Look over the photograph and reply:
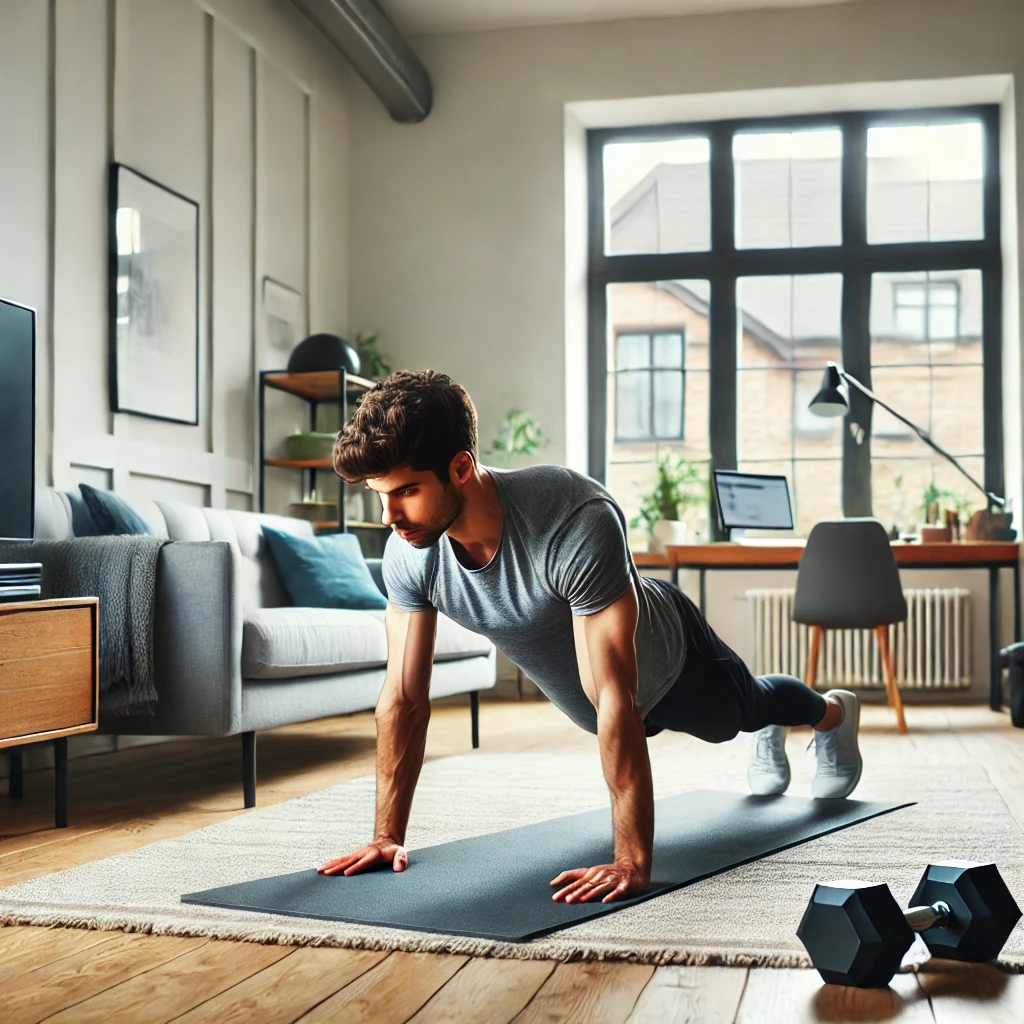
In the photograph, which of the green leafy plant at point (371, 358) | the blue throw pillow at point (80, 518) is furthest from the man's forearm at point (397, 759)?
the green leafy plant at point (371, 358)

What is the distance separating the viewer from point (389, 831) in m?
2.13

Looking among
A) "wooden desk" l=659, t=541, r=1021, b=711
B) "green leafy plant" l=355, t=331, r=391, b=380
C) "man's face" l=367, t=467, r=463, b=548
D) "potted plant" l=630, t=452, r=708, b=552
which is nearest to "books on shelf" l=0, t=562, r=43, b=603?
"man's face" l=367, t=467, r=463, b=548

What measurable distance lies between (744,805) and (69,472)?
2294mm

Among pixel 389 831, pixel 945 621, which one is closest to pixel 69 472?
pixel 389 831

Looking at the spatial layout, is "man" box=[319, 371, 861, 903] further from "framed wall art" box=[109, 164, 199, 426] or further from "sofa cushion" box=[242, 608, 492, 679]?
"framed wall art" box=[109, 164, 199, 426]

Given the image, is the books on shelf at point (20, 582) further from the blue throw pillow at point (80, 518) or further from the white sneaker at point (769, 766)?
the white sneaker at point (769, 766)

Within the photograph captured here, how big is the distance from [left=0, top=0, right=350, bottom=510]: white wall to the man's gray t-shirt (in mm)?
2122

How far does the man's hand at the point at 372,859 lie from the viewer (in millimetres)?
2107

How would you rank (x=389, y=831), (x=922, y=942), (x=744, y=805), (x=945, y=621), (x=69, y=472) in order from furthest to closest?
1. (x=945, y=621)
2. (x=69, y=472)
3. (x=744, y=805)
4. (x=389, y=831)
5. (x=922, y=942)

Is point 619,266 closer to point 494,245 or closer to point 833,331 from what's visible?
point 494,245

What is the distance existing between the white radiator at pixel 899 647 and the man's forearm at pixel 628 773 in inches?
154

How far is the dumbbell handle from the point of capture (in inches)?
62.9

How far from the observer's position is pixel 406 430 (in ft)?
6.01

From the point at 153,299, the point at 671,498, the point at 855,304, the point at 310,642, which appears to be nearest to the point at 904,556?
the point at 671,498
